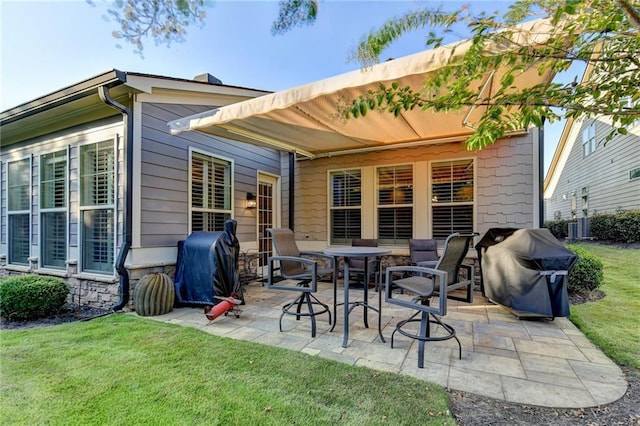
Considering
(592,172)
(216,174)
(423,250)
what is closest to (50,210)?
(216,174)

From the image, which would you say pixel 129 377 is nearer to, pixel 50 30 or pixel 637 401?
pixel 50 30

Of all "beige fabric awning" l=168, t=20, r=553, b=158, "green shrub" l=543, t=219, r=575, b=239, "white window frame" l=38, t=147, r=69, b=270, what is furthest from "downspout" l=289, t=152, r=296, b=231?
"green shrub" l=543, t=219, r=575, b=239

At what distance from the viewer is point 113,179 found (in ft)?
14.3

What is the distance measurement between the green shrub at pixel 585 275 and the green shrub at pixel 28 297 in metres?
7.56

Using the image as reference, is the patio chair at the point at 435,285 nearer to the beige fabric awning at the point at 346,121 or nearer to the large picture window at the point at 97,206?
the beige fabric awning at the point at 346,121

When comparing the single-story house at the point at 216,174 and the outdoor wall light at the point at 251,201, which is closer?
the single-story house at the point at 216,174

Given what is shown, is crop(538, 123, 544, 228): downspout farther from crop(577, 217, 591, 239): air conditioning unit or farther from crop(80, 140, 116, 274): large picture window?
crop(577, 217, 591, 239): air conditioning unit

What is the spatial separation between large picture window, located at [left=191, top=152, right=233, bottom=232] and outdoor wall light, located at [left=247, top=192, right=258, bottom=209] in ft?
1.64

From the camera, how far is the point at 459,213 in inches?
215

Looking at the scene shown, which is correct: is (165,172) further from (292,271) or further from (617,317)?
(617,317)

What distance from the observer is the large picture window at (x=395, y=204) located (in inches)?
231

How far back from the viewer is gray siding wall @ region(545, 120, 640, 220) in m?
8.80

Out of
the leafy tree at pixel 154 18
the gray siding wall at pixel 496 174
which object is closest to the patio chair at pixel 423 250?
the gray siding wall at pixel 496 174

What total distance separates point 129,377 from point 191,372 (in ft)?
1.46
